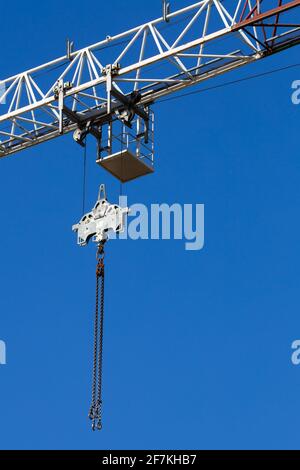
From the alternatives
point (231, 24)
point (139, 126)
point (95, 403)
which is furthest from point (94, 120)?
point (95, 403)

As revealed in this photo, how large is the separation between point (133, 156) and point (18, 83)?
5662 millimetres

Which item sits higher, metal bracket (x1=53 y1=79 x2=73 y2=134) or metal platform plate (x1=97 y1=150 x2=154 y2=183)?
metal bracket (x1=53 y1=79 x2=73 y2=134)

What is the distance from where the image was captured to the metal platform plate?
235 feet

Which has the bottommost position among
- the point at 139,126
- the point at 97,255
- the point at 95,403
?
the point at 95,403

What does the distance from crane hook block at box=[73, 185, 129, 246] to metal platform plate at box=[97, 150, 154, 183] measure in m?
0.68

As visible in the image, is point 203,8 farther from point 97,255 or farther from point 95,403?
point 95,403

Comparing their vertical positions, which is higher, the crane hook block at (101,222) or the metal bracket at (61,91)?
the metal bracket at (61,91)

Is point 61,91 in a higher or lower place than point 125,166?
higher

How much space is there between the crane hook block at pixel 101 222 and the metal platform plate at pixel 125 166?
684mm

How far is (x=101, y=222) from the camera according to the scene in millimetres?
72250

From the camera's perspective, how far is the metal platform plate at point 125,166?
71.7 meters

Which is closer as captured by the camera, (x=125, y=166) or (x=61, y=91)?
(x=125, y=166)

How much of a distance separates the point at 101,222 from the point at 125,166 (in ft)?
6.53

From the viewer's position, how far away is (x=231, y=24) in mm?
70062
